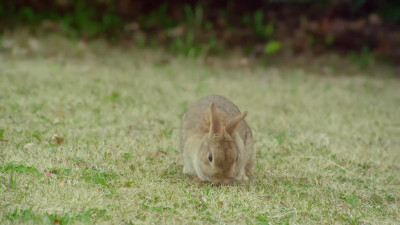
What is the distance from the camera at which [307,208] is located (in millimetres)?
4305

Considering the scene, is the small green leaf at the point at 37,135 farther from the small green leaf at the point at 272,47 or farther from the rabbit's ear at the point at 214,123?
the small green leaf at the point at 272,47

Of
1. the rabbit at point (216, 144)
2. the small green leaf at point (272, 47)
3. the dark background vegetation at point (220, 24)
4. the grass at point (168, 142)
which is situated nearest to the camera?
the grass at point (168, 142)

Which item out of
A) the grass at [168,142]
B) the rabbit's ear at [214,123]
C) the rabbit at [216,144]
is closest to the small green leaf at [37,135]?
the grass at [168,142]

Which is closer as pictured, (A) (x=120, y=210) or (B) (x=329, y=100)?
(A) (x=120, y=210)

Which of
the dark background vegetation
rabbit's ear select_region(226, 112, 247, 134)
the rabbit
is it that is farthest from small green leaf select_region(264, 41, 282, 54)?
rabbit's ear select_region(226, 112, 247, 134)

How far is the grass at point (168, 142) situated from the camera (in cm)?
413

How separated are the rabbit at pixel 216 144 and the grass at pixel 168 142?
124 mm

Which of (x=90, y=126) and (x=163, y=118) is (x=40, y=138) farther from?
(x=163, y=118)

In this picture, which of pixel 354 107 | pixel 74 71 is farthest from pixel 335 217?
pixel 74 71

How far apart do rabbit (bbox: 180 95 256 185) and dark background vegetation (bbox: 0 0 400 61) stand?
5.01 metres

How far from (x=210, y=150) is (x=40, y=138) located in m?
1.90

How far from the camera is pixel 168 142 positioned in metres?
5.94

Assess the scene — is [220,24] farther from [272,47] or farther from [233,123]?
[233,123]

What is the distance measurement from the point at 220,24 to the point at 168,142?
5.15 meters
